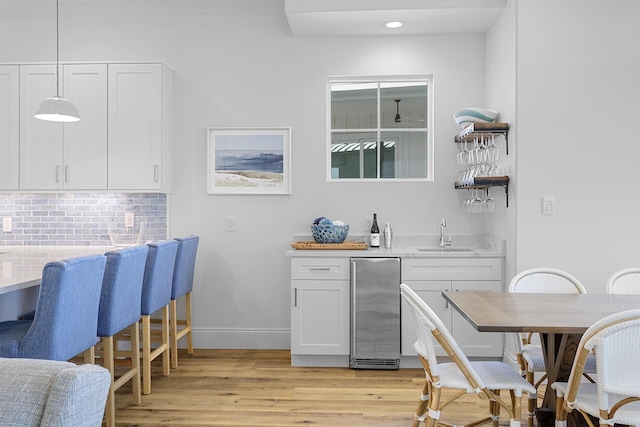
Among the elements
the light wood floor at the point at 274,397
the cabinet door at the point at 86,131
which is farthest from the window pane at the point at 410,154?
the cabinet door at the point at 86,131

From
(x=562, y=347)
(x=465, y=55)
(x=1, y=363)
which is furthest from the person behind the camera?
(x=465, y=55)

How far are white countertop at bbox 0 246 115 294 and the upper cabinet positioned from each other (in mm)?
493

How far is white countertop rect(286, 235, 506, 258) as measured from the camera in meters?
3.68

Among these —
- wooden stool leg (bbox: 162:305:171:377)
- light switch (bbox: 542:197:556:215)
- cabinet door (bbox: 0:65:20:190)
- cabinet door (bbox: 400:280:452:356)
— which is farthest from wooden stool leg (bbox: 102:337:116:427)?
light switch (bbox: 542:197:556:215)

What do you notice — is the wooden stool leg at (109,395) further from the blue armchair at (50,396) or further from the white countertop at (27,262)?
the blue armchair at (50,396)

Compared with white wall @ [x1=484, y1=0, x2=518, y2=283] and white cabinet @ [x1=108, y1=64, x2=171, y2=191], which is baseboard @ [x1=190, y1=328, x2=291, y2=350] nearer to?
white cabinet @ [x1=108, y1=64, x2=171, y2=191]

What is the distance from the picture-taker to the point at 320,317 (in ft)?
12.3

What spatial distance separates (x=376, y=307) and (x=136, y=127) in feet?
7.47

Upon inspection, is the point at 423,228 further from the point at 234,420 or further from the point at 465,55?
the point at 234,420

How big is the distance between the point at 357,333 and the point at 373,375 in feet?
1.00

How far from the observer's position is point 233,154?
4.26 m

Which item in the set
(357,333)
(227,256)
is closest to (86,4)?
(227,256)

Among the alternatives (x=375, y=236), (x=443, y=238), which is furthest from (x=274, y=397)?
(x=443, y=238)

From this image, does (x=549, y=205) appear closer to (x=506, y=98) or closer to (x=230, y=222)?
(x=506, y=98)
